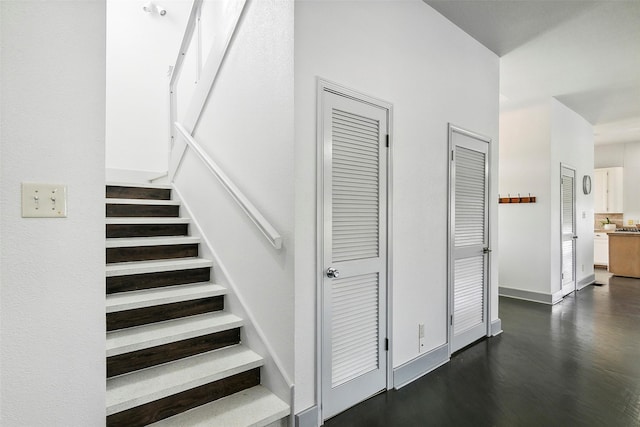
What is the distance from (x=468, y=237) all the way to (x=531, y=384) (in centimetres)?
131

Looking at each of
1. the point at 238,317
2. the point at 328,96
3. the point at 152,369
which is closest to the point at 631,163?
the point at 328,96

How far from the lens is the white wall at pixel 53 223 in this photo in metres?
1.19

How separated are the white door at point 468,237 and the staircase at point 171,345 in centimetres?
197

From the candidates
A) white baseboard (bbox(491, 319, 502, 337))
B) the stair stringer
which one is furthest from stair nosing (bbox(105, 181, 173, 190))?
white baseboard (bbox(491, 319, 502, 337))

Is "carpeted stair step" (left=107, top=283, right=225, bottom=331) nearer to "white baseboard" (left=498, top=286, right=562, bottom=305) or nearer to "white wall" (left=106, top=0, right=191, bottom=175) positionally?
"white wall" (left=106, top=0, right=191, bottom=175)

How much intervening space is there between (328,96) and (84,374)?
1.86m

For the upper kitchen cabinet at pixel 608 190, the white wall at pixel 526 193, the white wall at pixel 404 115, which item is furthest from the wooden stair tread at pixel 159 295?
the upper kitchen cabinet at pixel 608 190

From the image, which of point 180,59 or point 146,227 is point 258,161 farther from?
point 180,59

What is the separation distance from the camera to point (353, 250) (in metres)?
2.27

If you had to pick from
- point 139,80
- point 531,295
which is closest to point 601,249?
point 531,295

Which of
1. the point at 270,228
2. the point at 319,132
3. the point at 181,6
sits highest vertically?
the point at 181,6

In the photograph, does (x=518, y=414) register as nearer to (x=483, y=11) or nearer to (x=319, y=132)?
(x=319, y=132)

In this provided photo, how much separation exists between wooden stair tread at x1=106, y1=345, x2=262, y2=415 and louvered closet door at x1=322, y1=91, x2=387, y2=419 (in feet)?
1.78

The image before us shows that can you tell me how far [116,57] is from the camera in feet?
13.7
